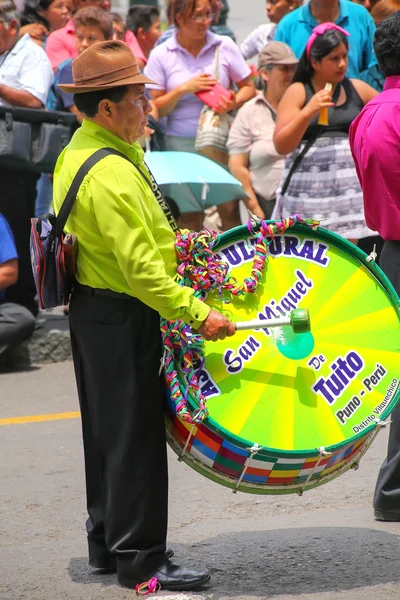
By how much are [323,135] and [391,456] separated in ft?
8.82

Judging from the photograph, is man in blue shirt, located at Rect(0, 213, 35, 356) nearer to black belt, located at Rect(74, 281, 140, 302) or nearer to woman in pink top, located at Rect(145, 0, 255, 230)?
woman in pink top, located at Rect(145, 0, 255, 230)

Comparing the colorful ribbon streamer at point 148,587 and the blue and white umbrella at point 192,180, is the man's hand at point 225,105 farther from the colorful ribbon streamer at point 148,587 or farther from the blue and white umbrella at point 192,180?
the colorful ribbon streamer at point 148,587

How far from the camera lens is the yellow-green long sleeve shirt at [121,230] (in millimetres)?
3553

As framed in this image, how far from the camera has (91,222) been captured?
369 centimetres

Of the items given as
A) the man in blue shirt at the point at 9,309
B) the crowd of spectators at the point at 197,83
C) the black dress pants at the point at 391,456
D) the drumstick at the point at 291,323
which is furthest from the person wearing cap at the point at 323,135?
the drumstick at the point at 291,323

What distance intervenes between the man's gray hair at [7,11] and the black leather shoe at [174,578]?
4.92m

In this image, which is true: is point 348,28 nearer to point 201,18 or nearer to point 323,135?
point 201,18

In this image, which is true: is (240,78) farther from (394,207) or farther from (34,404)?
(394,207)

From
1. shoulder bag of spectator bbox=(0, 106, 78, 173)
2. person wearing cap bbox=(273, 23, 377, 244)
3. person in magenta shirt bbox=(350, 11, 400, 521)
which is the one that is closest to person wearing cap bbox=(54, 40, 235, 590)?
person in magenta shirt bbox=(350, 11, 400, 521)

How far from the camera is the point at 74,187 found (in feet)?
12.0

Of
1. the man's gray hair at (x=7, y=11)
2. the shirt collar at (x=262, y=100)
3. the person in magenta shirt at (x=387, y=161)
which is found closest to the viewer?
the person in magenta shirt at (x=387, y=161)

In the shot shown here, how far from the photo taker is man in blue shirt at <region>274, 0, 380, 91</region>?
7.81 metres

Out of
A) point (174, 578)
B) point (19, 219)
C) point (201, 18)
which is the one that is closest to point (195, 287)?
point (174, 578)

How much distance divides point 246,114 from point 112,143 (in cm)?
429
